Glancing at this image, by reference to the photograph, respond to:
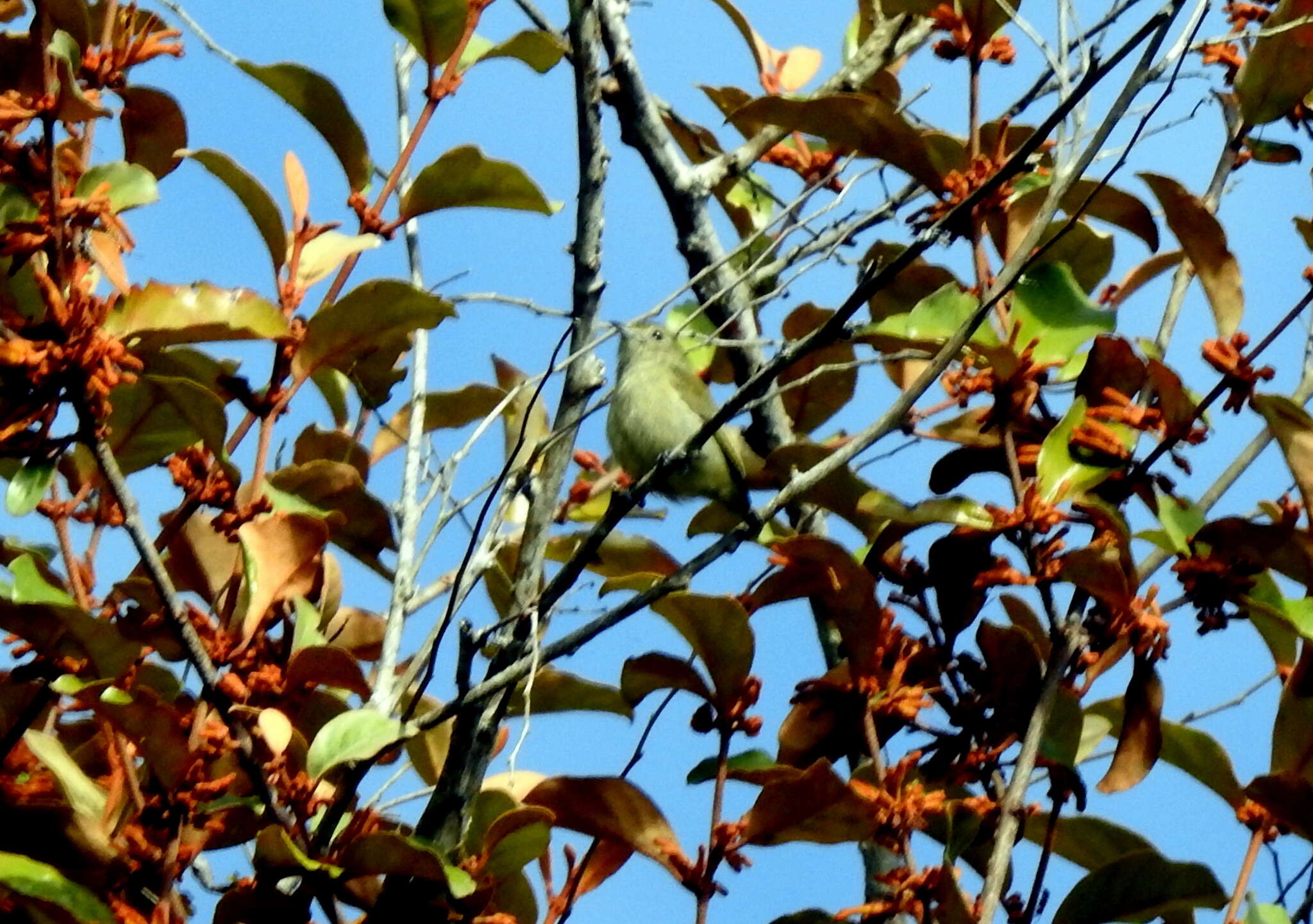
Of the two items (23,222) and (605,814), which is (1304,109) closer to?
(605,814)

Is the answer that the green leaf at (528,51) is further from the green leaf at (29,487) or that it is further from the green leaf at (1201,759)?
the green leaf at (1201,759)

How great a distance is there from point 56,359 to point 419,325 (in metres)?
0.54

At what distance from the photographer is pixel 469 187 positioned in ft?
7.13

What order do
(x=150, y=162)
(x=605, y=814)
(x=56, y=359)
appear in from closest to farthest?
(x=56, y=359) → (x=605, y=814) → (x=150, y=162)

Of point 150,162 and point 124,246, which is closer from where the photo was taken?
point 124,246

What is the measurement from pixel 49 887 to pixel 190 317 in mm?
675

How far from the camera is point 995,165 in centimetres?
211

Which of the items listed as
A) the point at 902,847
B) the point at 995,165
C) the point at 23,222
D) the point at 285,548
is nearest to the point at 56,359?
the point at 23,222

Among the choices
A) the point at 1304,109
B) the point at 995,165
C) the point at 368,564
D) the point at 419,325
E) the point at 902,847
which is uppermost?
the point at 1304,109

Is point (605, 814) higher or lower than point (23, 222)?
lower

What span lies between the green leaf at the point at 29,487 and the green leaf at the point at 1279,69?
167cm

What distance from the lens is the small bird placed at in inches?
159

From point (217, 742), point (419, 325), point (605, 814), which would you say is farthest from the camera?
point (419, 325)

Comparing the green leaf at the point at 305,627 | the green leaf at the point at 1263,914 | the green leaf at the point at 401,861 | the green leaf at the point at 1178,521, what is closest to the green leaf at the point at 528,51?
the green leaf at the point at 305,627
